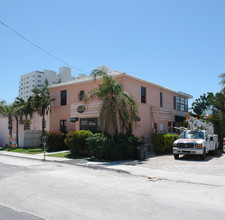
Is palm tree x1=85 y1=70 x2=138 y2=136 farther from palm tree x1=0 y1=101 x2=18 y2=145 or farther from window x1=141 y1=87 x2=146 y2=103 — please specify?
palm tree x1=0 y1=101 x2=18 y2=145

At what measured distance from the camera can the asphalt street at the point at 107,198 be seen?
5359 millimetres

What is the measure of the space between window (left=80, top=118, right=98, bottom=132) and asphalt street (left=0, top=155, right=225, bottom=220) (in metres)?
11.0

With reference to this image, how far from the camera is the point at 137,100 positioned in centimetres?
2128

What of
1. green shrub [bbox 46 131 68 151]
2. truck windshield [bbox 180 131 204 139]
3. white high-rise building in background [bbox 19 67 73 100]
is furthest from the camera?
white high-rise building in background [bbox 19 67 73 100]

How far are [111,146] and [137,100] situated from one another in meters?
7.35

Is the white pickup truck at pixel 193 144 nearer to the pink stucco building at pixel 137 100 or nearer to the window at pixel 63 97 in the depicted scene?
the pink stucco building at pixel 137 100

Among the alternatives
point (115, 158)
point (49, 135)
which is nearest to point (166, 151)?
point (115, 158)

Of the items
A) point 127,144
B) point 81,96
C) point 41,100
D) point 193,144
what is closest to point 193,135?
point 193,144

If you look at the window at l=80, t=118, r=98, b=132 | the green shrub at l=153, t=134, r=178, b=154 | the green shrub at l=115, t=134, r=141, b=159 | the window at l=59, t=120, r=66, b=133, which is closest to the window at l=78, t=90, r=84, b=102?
the window at l=80, t=118, r=98, b=132

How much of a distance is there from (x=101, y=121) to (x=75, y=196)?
29.9 ft

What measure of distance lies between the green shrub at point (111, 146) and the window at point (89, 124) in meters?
5.24

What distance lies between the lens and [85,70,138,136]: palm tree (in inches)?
619

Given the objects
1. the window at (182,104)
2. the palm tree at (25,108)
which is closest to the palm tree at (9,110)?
the palm tree at (25,108)

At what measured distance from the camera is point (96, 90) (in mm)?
16578
